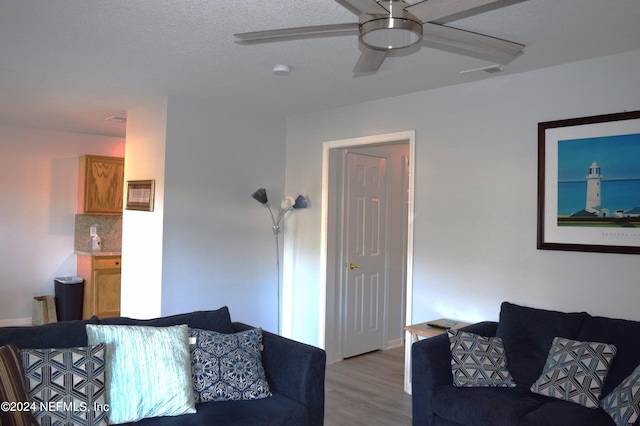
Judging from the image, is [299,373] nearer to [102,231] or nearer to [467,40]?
[467,40]

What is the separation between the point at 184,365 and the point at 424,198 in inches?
97.9

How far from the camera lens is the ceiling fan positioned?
5.89 ft

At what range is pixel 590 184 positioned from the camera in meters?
3.27

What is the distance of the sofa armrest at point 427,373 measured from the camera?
118 inches

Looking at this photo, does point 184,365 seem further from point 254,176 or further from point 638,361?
point 254,176

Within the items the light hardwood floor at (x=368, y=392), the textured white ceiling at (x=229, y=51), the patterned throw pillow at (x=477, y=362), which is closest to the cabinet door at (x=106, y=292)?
the textured white ceiling at (x=229, y=51)

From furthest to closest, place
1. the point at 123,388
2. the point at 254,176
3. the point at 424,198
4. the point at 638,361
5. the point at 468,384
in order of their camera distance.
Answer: the point at 254,176, the point at 424,198, the point at 468,384, the point at 638,361, the point at 123,388

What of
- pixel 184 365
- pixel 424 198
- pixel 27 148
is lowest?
pixel 184 365

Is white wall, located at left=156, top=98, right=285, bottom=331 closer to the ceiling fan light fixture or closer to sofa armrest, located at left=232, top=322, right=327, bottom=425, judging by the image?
sofa armrest, located at left=232, top=322, right=327, bottom=425

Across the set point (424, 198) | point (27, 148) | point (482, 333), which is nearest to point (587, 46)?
point (424, 198)

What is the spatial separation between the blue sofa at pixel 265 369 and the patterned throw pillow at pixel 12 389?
0.20 meters

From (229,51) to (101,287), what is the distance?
4.11m

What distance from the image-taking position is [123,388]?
7.75 ft

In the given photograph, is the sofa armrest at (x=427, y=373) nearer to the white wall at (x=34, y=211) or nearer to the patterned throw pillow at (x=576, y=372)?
the patterned throw pillow at (x=576, y=372)
